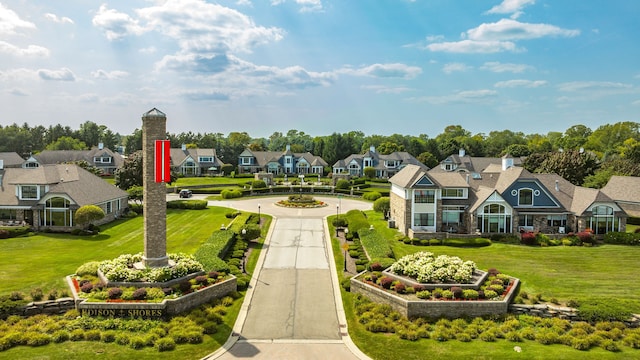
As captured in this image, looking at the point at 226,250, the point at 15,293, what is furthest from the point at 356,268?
the point at 15,293

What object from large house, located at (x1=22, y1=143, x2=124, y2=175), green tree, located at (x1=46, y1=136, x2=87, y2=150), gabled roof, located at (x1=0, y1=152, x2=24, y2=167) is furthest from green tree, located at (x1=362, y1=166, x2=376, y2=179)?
green tree, located at (x1=46, y1=136, x2=87, y2=150)

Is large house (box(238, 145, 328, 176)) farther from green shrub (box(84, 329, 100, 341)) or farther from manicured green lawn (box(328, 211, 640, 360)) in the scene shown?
green shrub (box(84, 329, 100, 341))

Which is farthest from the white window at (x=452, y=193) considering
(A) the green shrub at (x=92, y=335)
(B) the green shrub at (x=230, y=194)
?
(B) the green shrub at (x=230, y=194)

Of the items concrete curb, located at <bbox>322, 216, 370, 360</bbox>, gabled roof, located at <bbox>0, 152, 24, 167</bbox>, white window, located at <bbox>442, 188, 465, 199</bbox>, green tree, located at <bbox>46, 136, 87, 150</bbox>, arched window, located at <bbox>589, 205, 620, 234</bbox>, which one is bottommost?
concrete curb, located at <bbox>322, 216, 370, 360</bbox>

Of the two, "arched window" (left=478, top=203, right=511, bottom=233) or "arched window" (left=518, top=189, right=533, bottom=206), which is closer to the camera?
"arched window" (left=478, top=203, right=511, bottom=233)

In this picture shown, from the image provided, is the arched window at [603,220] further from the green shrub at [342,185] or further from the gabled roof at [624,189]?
the green shrub at [342,185]

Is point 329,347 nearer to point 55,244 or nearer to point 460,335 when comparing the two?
point 460,335

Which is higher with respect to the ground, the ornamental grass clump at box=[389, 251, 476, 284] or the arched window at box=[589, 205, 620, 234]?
the arched window at box=[589, 205, 620, 234]
